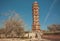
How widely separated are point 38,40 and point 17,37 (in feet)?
2.54

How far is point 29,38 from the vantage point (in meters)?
8.17

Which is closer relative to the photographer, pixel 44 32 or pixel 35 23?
pixel 44 32

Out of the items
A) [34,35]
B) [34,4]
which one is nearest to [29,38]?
[34,35]

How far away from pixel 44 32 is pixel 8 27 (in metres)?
1.31

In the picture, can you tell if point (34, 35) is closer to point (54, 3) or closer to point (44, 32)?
point (44, 32)

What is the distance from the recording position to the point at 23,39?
806 cm

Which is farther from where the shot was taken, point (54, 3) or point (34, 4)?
point (34, 4)

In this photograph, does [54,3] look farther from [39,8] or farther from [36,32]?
[36,32]

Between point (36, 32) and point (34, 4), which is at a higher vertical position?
point (34, 4)

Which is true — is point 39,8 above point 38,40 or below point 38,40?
above

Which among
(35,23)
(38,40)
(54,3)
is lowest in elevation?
(38,40)

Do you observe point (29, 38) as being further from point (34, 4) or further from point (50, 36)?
point (34, 4)

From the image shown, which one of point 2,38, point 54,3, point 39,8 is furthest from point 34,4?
point 2,38

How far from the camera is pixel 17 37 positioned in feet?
27.2
